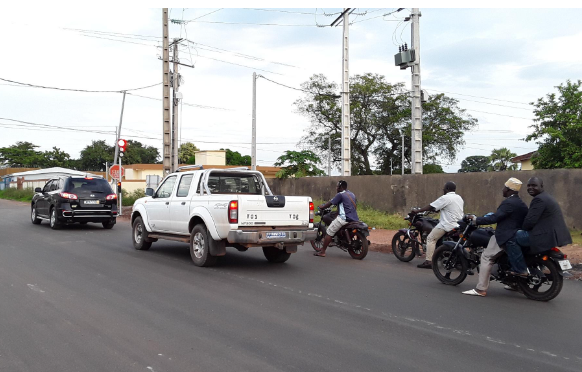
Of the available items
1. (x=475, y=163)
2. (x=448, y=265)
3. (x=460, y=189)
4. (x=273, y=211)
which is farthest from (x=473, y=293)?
(x=475, y=163)

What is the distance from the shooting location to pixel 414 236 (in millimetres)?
9961

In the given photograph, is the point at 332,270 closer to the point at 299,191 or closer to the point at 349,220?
the point at 349,220

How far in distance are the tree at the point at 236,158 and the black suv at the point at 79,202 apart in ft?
219

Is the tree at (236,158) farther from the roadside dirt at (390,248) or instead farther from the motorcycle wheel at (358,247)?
the motorcycle wheel at (358,247)

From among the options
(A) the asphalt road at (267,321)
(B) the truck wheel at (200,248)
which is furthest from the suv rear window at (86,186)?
(B) the truck wheel at (200,248)

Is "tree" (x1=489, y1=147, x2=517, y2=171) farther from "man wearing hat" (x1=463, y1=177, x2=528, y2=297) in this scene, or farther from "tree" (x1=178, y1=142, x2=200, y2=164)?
"man wearing hat" (x1=463, y1=177, x2=528, y2=297)

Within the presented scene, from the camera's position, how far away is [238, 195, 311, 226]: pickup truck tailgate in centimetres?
859

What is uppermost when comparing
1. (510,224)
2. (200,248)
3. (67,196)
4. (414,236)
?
(67,196)

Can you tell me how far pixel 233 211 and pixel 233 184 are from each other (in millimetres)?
1701

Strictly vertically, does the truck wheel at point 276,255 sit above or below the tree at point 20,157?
below

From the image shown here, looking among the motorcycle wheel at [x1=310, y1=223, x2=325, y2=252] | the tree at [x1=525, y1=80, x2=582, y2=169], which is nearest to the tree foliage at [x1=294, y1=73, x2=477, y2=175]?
the tree at [x1=525, y1=80, x2=582, y2=169]

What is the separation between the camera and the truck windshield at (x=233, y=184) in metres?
9.84

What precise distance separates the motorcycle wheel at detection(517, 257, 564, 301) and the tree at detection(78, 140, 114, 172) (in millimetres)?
84884

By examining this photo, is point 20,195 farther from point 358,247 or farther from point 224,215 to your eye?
point 224,215
